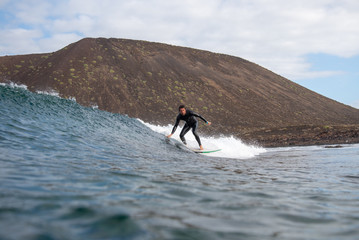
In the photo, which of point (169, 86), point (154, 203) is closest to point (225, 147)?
point (154, 203)

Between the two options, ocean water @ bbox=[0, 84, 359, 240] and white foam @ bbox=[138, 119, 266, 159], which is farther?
white foam @ bbox=[138, 119, 266, 159]

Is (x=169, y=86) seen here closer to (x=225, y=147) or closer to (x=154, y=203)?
(x=225, y=147)

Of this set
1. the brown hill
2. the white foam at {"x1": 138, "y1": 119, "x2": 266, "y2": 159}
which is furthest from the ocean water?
the brown hill

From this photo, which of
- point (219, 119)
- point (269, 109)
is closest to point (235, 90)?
point (269, 109)

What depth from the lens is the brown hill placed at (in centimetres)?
4791

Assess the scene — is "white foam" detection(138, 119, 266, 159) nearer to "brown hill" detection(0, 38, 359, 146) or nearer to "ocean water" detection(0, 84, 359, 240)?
"ocean water" detection(0, 84, 359, 240)

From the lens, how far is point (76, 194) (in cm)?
378

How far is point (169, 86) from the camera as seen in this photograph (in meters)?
56.9

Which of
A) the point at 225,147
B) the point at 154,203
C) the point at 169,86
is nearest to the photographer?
the point at 154,203

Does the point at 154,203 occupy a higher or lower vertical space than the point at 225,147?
lower

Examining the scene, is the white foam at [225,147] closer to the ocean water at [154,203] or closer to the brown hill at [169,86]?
the ocean water at [154,203]

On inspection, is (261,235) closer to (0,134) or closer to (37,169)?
(37,169)

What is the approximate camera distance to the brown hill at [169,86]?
47906 millimetres

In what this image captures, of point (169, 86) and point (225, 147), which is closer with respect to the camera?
point (225, 147)
